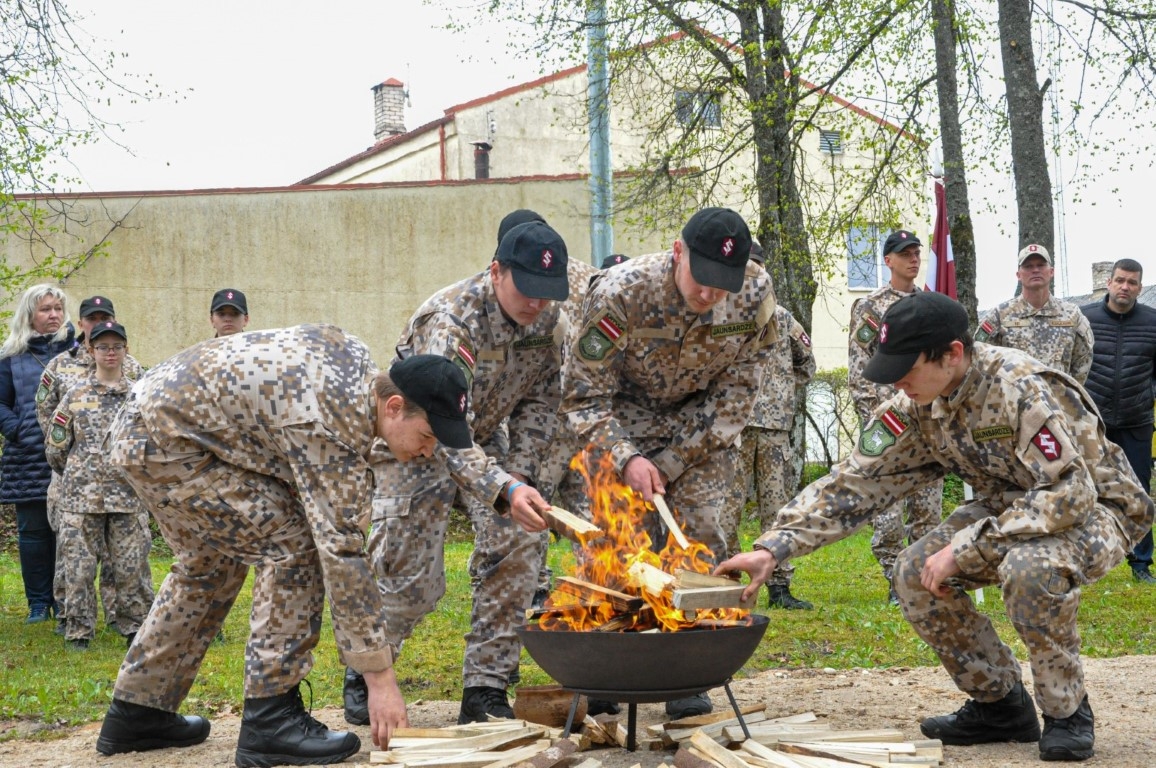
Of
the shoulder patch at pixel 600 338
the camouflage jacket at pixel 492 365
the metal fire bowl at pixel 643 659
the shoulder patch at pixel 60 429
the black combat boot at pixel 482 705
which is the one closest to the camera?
the metal fire bowl at pixel 643 659

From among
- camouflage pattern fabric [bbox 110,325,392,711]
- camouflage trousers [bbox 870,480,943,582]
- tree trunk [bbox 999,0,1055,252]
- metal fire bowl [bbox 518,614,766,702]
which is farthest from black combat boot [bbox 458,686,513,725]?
tree trunk [bbox 999,0,1055,252]

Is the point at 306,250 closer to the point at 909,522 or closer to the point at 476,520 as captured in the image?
the point at 909,522

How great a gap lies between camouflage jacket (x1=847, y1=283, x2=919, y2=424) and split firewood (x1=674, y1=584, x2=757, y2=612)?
4.13 meters

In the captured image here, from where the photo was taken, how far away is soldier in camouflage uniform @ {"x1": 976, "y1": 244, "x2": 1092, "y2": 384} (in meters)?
9.41

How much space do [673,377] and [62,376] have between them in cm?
478

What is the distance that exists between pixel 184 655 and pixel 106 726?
47 cm

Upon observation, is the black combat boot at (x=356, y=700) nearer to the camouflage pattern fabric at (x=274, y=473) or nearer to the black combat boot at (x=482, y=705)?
the black combat boot at (x=482, y=705)

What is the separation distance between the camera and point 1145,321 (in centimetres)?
995

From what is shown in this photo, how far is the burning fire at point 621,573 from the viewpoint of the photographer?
451cm

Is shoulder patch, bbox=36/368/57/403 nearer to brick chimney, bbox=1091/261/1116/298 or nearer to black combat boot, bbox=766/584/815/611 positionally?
black combat boot, bbox=766/584/815/611

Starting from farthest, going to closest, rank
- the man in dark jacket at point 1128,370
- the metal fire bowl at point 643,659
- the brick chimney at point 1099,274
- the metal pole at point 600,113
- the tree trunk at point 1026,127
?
1. the brick chimney at point 1099,274
2. the metal pole at point 600,113
3. the tree trunk at point 1026,127
4. the man in dark jacket at point 1128,370
5. the metal fire bowl at point 643,659

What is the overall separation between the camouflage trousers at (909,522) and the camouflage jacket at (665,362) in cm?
281

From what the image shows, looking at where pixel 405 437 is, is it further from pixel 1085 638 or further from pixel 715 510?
pixel 1085 638

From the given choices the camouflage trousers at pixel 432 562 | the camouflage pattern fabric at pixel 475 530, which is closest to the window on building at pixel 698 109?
Answer: the camouflage pattern fabric at pixel 475 530
